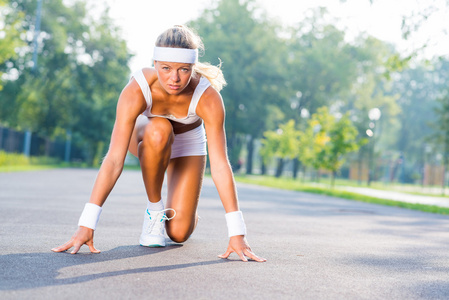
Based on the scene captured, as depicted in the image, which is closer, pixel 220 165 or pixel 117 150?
pixel 117 150

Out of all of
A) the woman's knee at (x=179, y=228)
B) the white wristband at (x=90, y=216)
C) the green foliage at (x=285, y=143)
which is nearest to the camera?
the white wristband at (x=90, y=216)

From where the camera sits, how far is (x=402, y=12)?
20797 millimetres

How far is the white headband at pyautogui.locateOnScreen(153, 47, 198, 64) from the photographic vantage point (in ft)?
14.5

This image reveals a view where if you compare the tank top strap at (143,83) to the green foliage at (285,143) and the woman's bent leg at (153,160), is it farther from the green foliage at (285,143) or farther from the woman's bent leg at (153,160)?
the green foliage at (285,143)

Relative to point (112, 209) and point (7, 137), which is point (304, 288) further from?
point (7, 137)

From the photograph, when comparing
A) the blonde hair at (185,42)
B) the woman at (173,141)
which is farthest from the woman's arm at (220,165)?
the blonde hair at (185,42)

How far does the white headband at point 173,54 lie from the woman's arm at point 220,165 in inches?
16.4

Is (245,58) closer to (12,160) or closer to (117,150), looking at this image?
(12,160)

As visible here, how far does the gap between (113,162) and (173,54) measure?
0.87 metres

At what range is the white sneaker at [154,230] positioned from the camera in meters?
5.21

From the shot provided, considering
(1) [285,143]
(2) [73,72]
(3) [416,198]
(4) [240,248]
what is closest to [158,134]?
(4) [240,248]

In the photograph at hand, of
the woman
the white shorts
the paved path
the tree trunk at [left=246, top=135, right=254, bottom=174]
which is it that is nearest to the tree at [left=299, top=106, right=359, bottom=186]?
the paved path

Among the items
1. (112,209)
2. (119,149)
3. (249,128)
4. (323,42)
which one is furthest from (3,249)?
(323,42)

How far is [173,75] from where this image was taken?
175 inches
